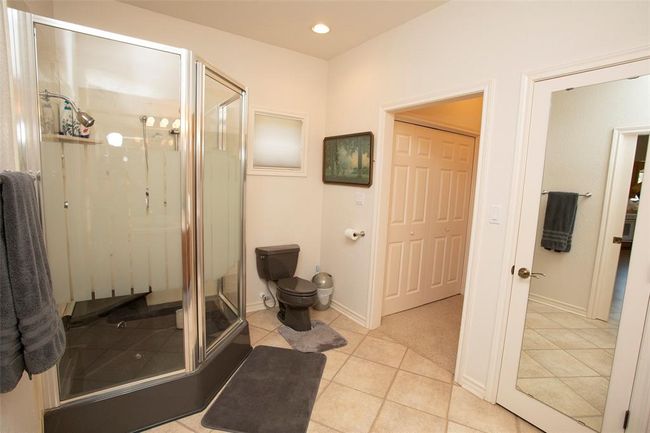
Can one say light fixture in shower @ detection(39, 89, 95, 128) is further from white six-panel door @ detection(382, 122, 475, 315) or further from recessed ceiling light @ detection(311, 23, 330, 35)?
white six-panel door @ detection(382, 122, 475, 315)

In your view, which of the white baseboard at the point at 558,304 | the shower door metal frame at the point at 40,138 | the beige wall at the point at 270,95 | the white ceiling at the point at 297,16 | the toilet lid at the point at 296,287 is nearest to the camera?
the shower door metal frame at the point at 40,138

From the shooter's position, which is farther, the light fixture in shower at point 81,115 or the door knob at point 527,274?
the door knob at point 527,274

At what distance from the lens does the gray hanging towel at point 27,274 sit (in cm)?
94

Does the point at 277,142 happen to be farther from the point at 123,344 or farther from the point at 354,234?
the point at 123,344

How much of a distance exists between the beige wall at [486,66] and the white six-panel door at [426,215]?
400mm

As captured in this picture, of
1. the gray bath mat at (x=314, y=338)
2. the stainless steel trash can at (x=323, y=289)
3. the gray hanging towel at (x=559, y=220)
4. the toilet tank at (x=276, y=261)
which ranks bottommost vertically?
the gray bath mat at (x=314, y=338)

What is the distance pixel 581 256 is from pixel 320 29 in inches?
96.4

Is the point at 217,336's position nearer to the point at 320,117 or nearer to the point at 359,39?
the point at 320,117

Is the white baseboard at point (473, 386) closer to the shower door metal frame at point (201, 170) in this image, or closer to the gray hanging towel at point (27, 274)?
the shower door metal frame at point (201, 170)

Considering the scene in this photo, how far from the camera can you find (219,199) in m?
2.06

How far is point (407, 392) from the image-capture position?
1994mm

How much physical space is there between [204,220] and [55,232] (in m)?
0.70

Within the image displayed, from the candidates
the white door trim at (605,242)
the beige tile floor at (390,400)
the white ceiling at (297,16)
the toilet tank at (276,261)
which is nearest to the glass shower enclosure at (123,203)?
the beige tile floor at (390,400)

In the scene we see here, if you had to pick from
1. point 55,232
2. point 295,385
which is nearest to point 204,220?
point 55,232
